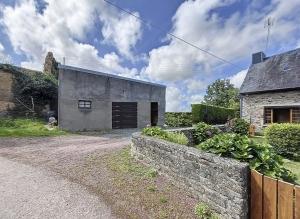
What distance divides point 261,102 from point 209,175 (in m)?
12.4

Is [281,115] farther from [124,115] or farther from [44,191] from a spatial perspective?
[44,191]

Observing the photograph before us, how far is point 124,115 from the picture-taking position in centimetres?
1244

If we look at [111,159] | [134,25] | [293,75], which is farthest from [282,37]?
[111,159]

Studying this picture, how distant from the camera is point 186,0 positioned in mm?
7789

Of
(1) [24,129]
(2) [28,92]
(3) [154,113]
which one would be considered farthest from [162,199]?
A: (2) [28,92]

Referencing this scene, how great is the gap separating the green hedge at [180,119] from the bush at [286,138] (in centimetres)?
899

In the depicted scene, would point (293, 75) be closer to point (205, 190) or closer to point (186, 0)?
point (186, 0)

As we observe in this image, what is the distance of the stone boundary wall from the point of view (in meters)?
2.21

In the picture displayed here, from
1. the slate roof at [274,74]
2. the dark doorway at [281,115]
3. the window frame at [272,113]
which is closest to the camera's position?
the window frame at [272,113]

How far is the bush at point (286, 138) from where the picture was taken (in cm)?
596

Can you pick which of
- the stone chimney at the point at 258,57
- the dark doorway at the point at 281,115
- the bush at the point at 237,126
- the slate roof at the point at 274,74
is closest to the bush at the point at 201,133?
the bush at the point at 237,126

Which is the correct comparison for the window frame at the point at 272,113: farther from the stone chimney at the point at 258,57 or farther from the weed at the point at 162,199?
the weed at the point at 162,199

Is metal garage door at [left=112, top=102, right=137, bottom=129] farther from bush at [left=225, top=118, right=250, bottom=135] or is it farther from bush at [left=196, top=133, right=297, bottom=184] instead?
bush at [left=196, top=133, right=297, bottom=184]

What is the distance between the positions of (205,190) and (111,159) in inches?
122
